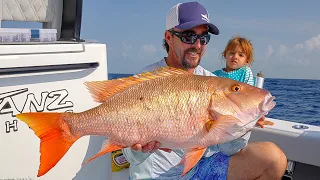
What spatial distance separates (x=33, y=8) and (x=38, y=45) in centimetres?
61

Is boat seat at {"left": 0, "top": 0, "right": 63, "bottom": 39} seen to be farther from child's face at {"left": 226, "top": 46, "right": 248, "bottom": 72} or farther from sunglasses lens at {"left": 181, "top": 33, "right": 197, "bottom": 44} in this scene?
child's face at {"left": 226, "top": 46, "right": 248, "bottom": 72}

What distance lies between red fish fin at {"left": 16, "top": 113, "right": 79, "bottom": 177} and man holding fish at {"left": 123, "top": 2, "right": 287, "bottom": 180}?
60cm

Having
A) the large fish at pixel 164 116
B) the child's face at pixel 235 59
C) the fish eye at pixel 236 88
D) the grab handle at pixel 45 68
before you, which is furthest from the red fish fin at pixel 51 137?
the child's face at pixel 235 59

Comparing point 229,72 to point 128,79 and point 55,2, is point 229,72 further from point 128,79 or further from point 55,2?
point 128,79

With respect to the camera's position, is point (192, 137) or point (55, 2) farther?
point (55, 2)

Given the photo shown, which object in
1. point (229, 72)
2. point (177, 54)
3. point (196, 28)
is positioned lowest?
point (229, 72)

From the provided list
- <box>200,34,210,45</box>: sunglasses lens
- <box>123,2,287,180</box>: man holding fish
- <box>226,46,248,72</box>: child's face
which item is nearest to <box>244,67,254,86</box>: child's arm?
<box>226,46,248,72</box>: child's face

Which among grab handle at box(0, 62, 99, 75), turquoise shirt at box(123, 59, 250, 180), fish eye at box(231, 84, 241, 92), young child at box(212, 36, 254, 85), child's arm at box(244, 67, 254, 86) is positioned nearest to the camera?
fish eye at box(231, 84, 241, 92)

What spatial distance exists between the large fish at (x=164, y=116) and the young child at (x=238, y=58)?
370 cm

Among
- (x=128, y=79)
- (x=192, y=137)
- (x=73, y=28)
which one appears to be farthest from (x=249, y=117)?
(x=73, y=28)

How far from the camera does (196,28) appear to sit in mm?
2691

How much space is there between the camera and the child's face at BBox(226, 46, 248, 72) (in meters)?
5.63

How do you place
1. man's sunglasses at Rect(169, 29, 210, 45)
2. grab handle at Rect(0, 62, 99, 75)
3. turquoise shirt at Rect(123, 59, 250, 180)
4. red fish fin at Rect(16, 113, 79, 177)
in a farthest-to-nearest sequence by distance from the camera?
man's sunglasses at Rect(169, 29, 210, 45) → turquoise shirt at Rect(123, 59, 250, 180) → grab handle at Rect(0, 62, 99, 75) → red fish fin at Rect(16, 113, 79, 177)

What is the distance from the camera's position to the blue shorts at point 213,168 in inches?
108
